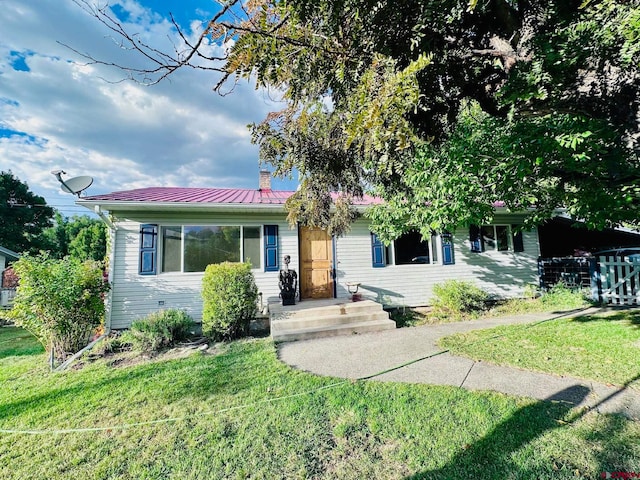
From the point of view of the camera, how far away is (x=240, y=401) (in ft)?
9.80

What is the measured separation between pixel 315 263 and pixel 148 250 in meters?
3.99

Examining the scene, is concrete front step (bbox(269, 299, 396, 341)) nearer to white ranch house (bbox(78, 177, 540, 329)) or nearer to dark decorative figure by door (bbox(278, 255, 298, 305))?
dark decorative figure by door (bbox(278, 255, 298, 305))

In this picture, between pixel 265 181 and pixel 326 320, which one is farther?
pixel 265 181

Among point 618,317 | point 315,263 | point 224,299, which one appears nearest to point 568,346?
point 618,317

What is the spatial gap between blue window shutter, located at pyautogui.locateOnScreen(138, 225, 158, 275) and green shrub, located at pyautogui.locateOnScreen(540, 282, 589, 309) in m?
10.2

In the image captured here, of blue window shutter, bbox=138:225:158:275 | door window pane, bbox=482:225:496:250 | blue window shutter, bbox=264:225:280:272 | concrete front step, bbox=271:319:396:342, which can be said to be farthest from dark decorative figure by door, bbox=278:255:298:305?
door window pane, bbox=482:225:496:250

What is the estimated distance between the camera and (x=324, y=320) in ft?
18.6

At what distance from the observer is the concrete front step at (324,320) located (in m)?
5.36

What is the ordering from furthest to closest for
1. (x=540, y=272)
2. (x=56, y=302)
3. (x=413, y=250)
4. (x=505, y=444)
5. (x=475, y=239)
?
(x=540, y=272), (x=475, y=239), (x=413, y=250), (x=56, y=302), (x=505, y=444)

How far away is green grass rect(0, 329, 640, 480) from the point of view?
197cm

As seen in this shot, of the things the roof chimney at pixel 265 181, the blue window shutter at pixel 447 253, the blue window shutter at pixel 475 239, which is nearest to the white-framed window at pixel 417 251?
the blue window shutter at pixel 447 253

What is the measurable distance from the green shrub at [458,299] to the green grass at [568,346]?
1426 millimetres

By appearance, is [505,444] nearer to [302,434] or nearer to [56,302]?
[302,434]

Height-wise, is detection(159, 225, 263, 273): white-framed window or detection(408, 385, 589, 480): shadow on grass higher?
detection(159, 225, 263, 273): white-framed window
